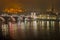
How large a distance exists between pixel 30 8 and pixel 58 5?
1.24 feet

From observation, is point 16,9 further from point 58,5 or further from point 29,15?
point 58,5

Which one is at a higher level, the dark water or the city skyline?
the city skyline

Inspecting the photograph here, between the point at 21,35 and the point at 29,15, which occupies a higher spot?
the point at 29,15

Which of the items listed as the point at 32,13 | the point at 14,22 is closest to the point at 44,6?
the point at 32,13

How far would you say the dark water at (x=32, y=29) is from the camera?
14.1 ft

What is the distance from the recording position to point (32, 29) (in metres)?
4.33

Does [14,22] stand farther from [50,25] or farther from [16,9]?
[50,25]

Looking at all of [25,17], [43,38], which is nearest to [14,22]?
[25,17]

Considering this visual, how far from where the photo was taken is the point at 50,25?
4.32 m

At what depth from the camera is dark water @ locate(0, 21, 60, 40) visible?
14.1 feet

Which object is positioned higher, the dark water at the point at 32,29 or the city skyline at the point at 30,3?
the city skyline at the point at 30,3

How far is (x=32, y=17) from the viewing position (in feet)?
14.2

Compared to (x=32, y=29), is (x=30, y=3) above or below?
above

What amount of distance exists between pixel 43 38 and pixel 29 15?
0.36m
